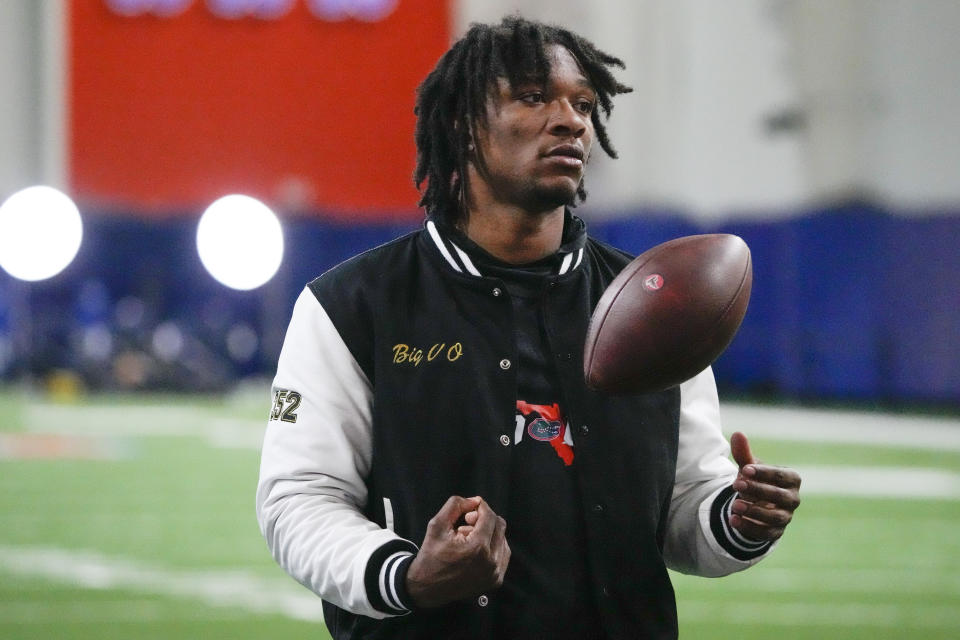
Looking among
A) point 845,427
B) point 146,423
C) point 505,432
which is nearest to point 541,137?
point 505,432

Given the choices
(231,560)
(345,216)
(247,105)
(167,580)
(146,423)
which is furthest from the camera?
(247,105)

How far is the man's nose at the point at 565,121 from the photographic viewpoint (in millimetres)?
2379

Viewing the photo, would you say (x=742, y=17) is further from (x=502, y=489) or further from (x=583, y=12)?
(x=502, y=489)

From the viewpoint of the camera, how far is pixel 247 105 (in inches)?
703

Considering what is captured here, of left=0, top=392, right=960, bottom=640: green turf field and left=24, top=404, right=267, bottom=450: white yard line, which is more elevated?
left=0, top=392, right=960, bottom=640: green turf field

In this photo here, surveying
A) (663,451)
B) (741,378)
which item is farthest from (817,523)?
(741,378)

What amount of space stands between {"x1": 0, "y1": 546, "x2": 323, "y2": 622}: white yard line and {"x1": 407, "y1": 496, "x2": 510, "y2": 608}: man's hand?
10.6 ft

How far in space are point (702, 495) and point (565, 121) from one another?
68 centimetres

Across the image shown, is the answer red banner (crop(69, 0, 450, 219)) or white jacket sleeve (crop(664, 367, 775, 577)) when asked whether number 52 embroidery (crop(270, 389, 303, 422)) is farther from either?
red banner (crop(69, 0, 450, 219))

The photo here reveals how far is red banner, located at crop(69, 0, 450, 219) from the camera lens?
17688 mm

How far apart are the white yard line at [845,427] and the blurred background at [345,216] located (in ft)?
0.21

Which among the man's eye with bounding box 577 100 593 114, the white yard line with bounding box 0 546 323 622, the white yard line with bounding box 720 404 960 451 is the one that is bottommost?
the white yard line with bounding box 720 404 960 451

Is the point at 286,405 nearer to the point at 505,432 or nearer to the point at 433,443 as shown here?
the point at 433,443

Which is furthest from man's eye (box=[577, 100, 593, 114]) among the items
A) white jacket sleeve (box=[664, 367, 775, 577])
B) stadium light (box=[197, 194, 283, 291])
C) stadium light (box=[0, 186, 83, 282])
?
stadium light (box=[0, 186, 83, 282])
